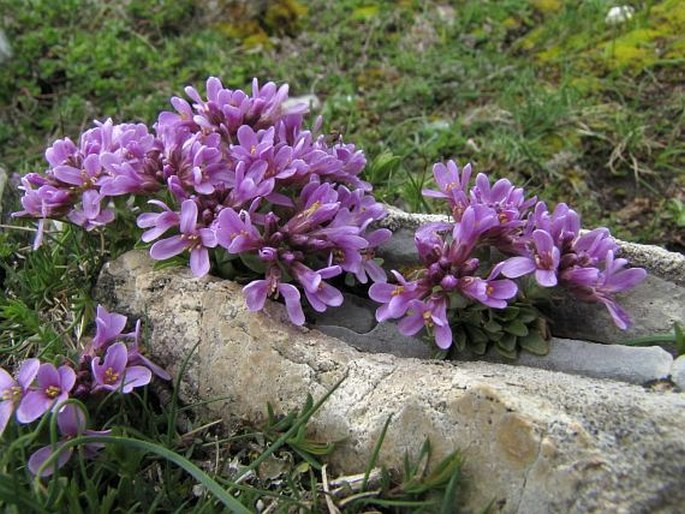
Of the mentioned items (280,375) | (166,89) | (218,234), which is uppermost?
(218,234)

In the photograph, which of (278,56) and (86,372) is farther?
(278,56)

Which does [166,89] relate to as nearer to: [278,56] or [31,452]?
[278,56]

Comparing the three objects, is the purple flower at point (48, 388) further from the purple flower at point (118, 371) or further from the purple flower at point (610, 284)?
the purple flower at point (610, 284)

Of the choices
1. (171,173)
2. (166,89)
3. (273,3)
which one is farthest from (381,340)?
(273,3)

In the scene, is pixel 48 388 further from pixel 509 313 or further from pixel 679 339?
pixel 679 339

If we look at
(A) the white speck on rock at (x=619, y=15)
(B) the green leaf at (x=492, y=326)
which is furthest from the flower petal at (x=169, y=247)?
(A) the white speck on rock at (x=619, y=15)

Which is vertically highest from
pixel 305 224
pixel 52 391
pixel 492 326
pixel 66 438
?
pixel 305 224

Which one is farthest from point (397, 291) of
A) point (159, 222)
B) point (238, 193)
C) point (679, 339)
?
point (679, 339)
